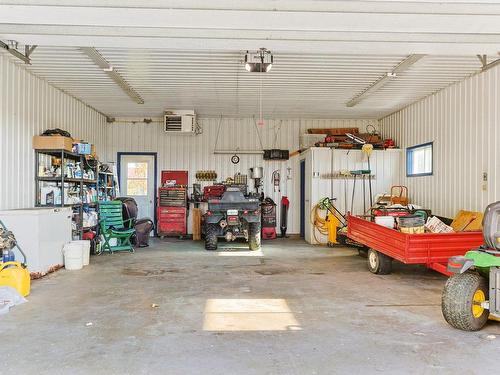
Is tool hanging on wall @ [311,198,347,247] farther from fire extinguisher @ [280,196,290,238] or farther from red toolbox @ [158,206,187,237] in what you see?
red toolbox @ [158,206,187,237]

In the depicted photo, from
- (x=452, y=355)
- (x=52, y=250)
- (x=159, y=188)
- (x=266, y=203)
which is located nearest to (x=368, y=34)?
(x=452, y=355)

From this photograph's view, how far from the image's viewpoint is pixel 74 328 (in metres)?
3.49

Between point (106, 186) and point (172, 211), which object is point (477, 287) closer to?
point (172, 211)

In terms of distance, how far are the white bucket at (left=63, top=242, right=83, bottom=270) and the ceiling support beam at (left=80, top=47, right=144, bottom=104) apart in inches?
112

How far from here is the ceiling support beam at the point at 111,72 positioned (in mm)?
5513

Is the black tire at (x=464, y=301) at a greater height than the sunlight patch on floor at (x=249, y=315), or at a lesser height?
greater

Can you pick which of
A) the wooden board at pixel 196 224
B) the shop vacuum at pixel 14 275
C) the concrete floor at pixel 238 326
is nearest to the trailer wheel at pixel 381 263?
the concrete floor at pixel 238 326

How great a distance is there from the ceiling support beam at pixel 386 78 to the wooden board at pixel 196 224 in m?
4.45

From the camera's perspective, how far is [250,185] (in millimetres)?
10414

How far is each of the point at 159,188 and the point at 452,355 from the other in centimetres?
793

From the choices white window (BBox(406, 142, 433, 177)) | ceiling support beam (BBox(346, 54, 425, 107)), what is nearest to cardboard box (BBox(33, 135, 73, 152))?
ceiling support beam (BBox(346, 54, 425, 107))

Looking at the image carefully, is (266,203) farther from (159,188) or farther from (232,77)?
(232,77)

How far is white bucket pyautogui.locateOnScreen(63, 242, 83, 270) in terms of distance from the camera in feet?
19.9

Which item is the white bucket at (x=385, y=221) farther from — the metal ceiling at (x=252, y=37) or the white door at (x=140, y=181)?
the white door at (x=140, y=181)
